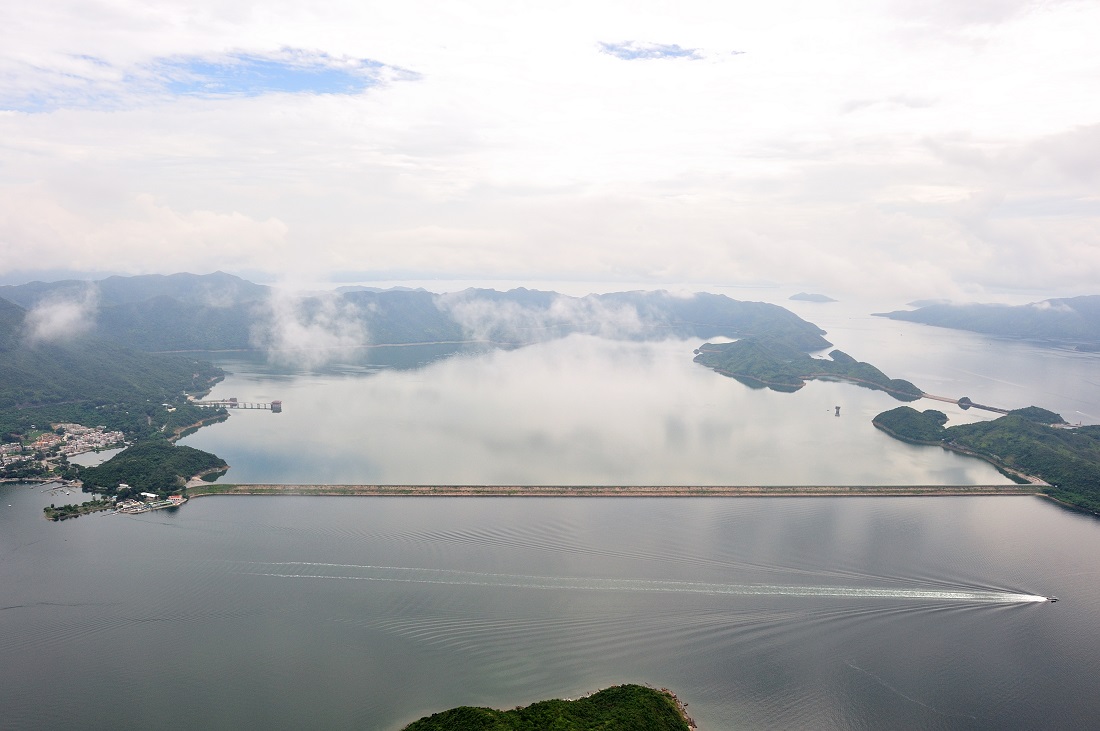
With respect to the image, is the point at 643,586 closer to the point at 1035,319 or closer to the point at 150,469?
the point at 150,469

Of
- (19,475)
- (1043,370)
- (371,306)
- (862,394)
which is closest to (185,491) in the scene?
(19,475)

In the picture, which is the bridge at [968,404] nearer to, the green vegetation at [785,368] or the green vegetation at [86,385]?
the green vegetation at [785,368]

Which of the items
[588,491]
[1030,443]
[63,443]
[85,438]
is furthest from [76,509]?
[1030,443]

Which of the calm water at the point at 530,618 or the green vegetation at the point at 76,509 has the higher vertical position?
the green vegetation at the point at 76,509

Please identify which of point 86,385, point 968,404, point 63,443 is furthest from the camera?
point 968,404

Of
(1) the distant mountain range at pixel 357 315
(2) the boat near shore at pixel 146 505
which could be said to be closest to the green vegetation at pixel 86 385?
(1) the distant mountain range at pixel 357 315

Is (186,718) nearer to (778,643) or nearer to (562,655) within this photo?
(562,655)
